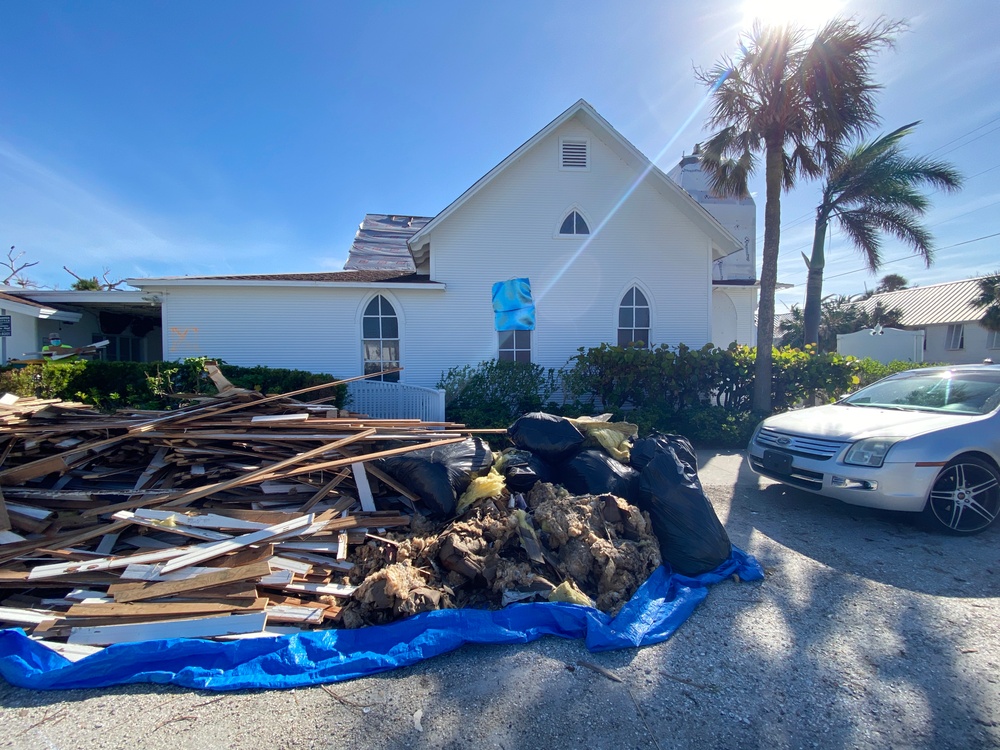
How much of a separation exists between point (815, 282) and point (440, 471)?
661 inches

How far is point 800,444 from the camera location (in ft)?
17.2

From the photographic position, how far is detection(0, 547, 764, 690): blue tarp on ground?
2.62 meters

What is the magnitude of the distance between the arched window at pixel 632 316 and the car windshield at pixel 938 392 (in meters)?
6.07

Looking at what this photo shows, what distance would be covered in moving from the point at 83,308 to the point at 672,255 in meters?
15.2

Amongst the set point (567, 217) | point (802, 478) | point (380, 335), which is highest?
point (567, 217)

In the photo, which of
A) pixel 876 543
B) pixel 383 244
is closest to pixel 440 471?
pixel 876 543

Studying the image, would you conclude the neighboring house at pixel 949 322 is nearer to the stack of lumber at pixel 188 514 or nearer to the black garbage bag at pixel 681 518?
the black garbage bag at pixel 681 518

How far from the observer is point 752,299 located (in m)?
15.5

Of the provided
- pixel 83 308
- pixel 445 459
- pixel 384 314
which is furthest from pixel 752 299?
pixel 83 308

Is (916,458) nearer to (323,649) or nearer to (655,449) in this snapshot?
(655,449)

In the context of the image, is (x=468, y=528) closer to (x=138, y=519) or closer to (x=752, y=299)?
(x=138, y=519)

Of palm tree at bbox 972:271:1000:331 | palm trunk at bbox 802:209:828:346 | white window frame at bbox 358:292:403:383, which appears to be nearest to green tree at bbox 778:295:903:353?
palm tree at bbox 972:271:1000:331

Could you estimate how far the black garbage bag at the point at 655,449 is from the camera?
465 cm

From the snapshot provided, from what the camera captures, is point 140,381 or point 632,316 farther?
point 632,316
